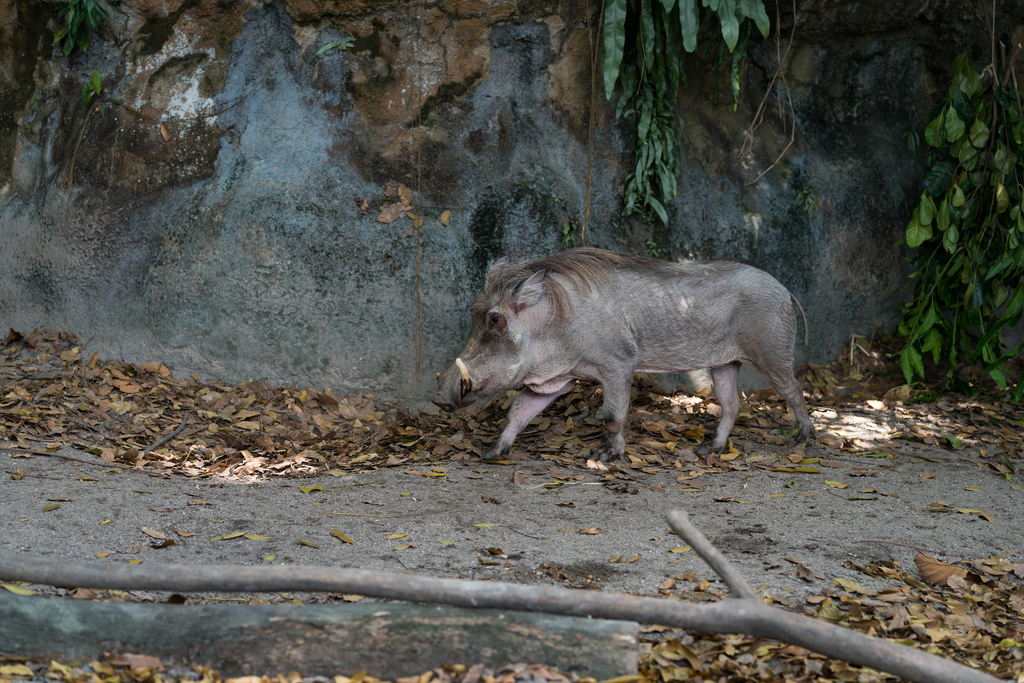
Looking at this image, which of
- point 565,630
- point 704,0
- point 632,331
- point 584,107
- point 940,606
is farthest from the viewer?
point 584,107

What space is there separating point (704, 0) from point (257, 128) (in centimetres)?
337

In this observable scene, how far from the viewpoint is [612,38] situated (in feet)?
19.8

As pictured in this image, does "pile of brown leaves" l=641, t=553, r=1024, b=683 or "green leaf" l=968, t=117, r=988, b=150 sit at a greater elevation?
"green leaf" l=968, t=117, r=988, b=150

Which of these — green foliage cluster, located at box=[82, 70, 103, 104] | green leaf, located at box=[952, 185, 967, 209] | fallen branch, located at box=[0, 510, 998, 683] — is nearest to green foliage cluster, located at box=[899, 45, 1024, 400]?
green leaf, located at box=[952, 185, 967, 209]

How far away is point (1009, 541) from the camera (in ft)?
13.0

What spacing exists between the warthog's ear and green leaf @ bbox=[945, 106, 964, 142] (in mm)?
3465

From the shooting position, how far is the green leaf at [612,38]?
598 centimetres

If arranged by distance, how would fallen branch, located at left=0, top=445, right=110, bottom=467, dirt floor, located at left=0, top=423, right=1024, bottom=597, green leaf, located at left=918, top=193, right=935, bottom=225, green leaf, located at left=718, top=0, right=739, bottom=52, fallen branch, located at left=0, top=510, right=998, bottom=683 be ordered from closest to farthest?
fallen branch, located at left=0, top=510, right=998, bottom=683 → dirt floor, located at left=0, top=423, right=1024, bottom=597 → fallen branch, located at left=0, top=445, right=110, bottom=467 → green leaf, located at left=718, top=0, right=739, bottom=52 → green leaf, located at left=918, top=193, right=935, bottom=225

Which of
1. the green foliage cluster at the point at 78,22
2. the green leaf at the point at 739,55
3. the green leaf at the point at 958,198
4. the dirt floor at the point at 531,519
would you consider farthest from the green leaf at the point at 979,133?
the green foliage cluster at the point at 78,22

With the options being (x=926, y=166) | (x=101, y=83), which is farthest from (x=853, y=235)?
(x=101, y=83)

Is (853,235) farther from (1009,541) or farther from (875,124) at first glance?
(1009,541)

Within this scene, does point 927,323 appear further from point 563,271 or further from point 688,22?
point 563,271

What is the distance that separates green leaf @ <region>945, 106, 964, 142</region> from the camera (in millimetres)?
6219

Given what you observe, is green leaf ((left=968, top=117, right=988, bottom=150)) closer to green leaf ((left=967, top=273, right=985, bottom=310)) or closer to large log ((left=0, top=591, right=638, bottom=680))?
green leaf ((left=967, top=273, right=985, bottom=310))
